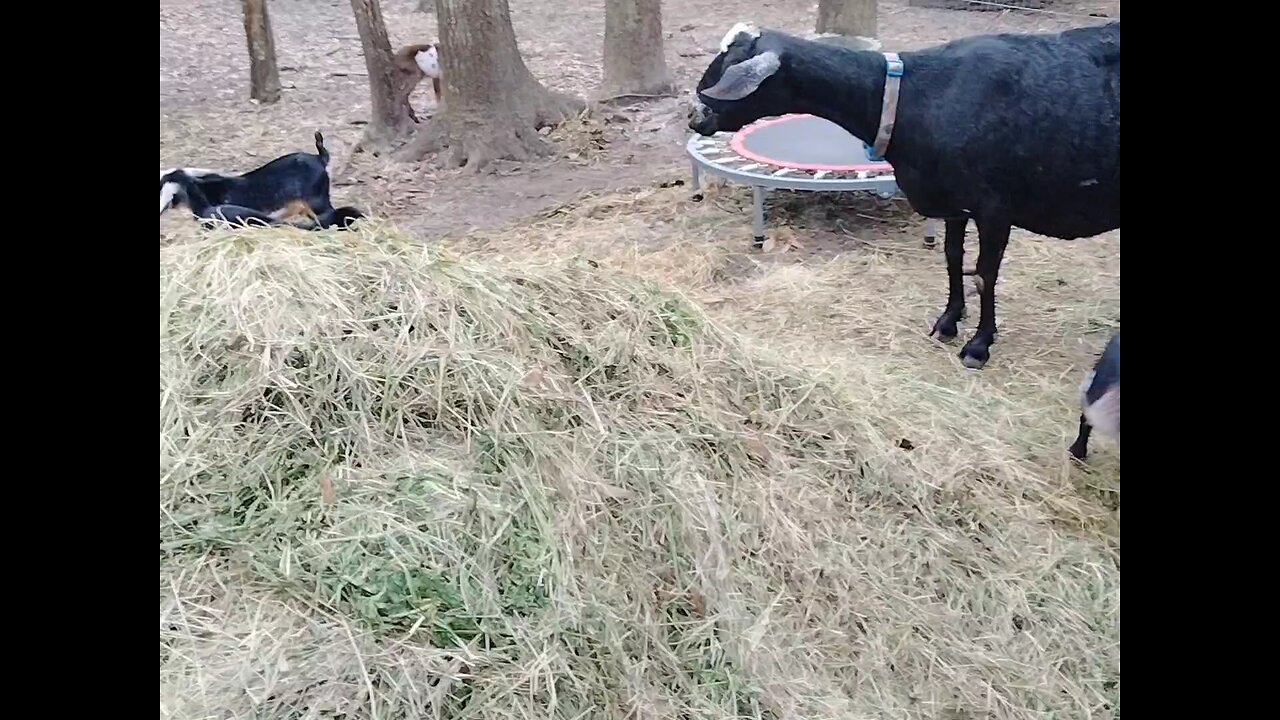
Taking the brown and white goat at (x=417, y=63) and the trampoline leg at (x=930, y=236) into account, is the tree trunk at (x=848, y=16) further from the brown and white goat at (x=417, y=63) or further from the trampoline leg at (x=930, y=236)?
the trampoline leg at (x=930, y=236)

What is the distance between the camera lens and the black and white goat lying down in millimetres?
5719

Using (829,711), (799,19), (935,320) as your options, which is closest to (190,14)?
(799,19)

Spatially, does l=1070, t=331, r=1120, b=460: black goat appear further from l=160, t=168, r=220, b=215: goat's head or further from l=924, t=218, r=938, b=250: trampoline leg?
l=160, t=168, r=220, b=215: goat's head

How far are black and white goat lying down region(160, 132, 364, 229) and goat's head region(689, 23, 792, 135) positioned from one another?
210 cm

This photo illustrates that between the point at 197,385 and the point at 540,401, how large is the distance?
886 millimetres

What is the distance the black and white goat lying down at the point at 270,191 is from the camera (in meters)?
5.72

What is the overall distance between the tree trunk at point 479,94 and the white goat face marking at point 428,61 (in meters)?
0.44

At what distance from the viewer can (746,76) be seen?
4.46 metres

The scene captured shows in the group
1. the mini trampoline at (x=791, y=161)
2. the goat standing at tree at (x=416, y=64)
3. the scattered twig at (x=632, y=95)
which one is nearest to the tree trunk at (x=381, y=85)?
the goat standing at tree at (x=416, y=64)

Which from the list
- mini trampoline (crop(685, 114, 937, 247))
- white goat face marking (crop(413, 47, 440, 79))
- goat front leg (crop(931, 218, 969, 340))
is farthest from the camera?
white goat face marking (crop(413, 47, 440, 79))

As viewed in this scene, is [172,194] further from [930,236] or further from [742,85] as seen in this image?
[930,236]

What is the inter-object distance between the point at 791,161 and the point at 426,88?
495 centimetres

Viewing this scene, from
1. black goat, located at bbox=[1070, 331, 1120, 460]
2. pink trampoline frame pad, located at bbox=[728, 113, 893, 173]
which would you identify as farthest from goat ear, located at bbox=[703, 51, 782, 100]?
black goat, located at bbox=[1070, 331, 1120, 460]

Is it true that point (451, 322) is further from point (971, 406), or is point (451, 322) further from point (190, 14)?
point (190, 14)
